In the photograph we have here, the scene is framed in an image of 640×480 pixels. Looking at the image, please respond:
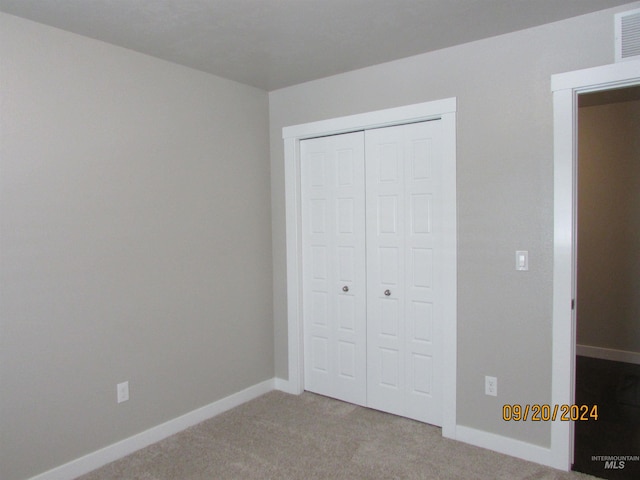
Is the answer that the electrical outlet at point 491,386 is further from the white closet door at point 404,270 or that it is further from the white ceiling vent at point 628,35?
the white ceiling vent at point 628,35

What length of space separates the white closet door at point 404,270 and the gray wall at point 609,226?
2.49 metres

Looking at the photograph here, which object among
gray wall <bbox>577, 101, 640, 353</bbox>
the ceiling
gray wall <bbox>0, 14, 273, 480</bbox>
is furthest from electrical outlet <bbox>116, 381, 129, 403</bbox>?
gray wall <bbox>577, 101, 640, 353</bbox>

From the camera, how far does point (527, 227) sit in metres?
2.55

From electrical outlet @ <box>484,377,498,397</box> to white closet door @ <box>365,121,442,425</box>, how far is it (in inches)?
12.4

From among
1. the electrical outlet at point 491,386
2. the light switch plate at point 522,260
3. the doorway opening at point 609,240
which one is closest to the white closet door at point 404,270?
the electrical outlet at point 491,386

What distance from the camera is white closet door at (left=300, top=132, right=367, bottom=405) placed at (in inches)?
130

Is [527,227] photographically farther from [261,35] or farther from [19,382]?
[19,382]

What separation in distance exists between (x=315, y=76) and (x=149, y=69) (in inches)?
45.6

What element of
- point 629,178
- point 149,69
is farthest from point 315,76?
point 629,178

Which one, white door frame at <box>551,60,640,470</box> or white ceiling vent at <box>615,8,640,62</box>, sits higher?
white ceiling vent at <box>615,8,640,62</box>

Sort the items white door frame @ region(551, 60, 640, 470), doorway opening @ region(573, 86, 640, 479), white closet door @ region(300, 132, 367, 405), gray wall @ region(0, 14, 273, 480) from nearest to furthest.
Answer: gray wall @ region(0, 14, 273, 480), white door frame @ region(551, 60, 640, 470), white closet door @ region(300, 132, 367, 405), doorway opening @ region(573, 86, 640, 479)

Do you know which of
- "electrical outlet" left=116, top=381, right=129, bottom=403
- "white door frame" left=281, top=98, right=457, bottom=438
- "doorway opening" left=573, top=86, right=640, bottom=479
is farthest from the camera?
"doorway opening" left=573, top=86, right=640, bottom=479

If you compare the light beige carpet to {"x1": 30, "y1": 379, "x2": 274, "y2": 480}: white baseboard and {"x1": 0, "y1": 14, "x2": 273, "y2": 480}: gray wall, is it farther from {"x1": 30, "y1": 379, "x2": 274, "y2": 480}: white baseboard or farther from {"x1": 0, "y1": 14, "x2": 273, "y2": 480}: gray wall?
{"x1": 0, "y1": 14, "x2": 273, "y2": 480}: gray wall

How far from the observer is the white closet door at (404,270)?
2939 mm
